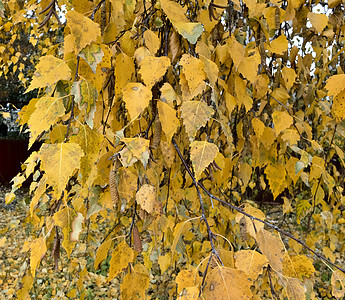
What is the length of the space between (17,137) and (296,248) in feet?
19.5

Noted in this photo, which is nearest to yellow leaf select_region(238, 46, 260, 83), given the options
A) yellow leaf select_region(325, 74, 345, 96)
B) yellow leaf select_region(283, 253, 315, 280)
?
yellow leaf select_region(325, 74, 345, 96)

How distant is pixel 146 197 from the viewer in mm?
456

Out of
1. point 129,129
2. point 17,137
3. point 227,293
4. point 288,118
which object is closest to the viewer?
point 227,293

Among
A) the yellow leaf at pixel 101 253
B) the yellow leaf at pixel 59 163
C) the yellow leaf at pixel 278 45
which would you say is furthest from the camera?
the yellow leaf at pixel 278 45

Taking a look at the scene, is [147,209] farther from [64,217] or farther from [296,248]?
[296,248]

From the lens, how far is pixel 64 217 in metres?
0.47

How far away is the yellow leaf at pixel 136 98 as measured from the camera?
18.1 inches

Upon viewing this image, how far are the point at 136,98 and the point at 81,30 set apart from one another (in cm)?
12

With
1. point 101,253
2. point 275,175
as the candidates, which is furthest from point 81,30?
point 275,175

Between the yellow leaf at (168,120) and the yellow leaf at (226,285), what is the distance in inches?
8.8

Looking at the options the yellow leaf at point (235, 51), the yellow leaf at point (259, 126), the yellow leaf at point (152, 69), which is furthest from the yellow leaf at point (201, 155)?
the yellow leaf at point (259, 126)

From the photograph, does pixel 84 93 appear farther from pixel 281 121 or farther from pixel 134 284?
pixel 281 121

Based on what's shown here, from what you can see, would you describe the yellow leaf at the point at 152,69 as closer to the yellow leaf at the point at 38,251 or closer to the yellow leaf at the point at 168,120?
the yellow leaf at the point at 168,120

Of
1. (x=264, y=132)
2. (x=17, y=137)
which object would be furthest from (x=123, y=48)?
(x=17, y=137)
